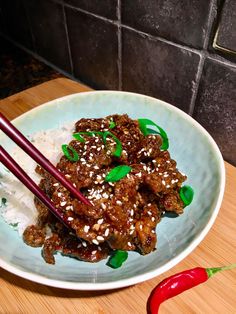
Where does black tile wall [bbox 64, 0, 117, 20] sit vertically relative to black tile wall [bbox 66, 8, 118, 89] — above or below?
above

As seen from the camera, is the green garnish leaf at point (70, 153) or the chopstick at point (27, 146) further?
the green garnish leaf at point (70, 153)

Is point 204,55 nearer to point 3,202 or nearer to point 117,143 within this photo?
point 117,143

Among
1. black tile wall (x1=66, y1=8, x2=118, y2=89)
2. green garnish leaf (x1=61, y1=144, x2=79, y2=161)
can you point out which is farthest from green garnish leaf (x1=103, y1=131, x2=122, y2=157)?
black tile wall (x1=66, y1=8, x2=118, y2=89)

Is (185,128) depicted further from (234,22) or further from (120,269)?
(120,269)

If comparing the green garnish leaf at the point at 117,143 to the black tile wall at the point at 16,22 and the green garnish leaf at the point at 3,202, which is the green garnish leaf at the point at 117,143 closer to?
the green garnish leaf at the point at 3,202

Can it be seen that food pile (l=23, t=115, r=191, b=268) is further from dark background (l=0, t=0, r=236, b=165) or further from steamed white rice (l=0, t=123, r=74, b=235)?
dark background (l=0, t=0, r=236, b=165)

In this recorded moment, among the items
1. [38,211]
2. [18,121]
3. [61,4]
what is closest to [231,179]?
[38,211]

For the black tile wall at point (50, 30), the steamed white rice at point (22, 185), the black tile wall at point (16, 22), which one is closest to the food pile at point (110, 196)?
the steamed white rice at point (22, 185)
